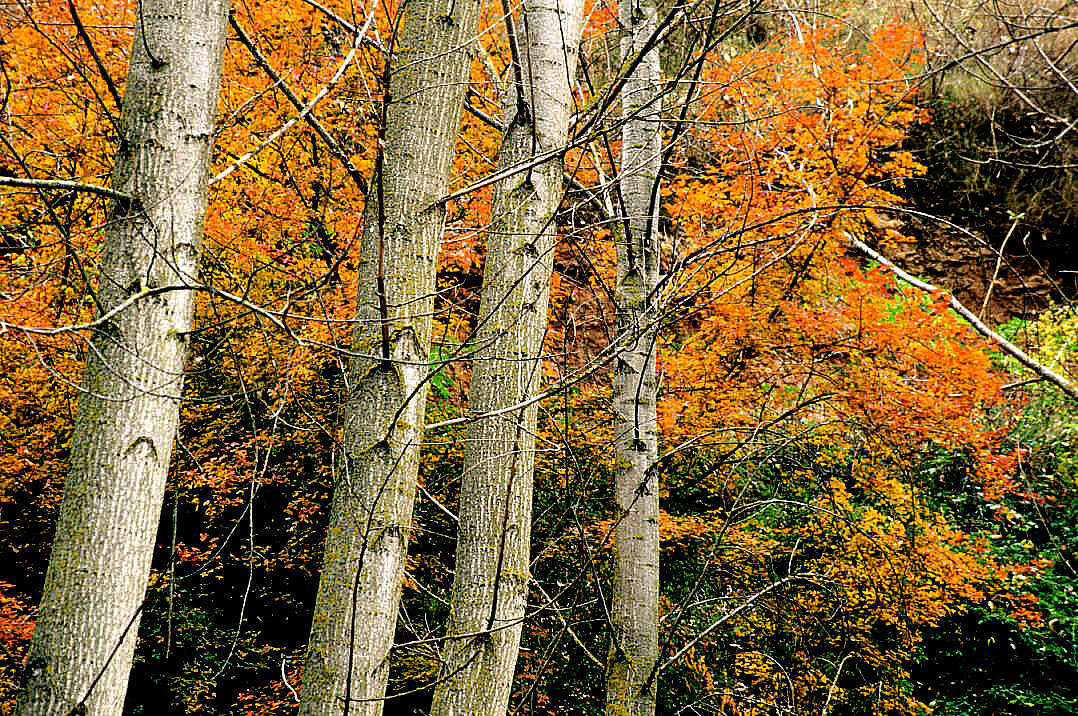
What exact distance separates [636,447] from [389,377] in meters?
2.37

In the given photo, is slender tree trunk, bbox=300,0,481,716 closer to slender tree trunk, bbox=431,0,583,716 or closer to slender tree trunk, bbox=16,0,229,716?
slender tree trunk, bbox=431,0,583,716

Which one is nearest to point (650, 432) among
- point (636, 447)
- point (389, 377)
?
point (636, 447)

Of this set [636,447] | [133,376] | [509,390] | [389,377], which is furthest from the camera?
[636,447]

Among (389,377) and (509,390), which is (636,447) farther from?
(389,377)

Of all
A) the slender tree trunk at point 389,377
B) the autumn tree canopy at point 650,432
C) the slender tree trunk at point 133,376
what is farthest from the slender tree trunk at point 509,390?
the autumn tree canopy at point 650,432

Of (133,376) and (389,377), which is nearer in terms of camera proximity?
(133,376)

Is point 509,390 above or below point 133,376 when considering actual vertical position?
above

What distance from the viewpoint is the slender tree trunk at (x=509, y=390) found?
214cm

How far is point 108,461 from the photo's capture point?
149cm

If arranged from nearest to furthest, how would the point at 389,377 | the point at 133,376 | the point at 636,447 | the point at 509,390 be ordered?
the point at 133,376
the point at 389,377
the point at 509,390
the point at 636,447

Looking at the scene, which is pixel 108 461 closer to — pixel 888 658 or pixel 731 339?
pixel 731 339

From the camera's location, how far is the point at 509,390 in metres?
2.30

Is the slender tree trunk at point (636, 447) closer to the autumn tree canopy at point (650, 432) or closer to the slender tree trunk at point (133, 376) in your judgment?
the autumn tree canopy at point (650, 432)

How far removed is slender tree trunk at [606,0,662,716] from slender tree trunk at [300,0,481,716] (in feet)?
5.70
